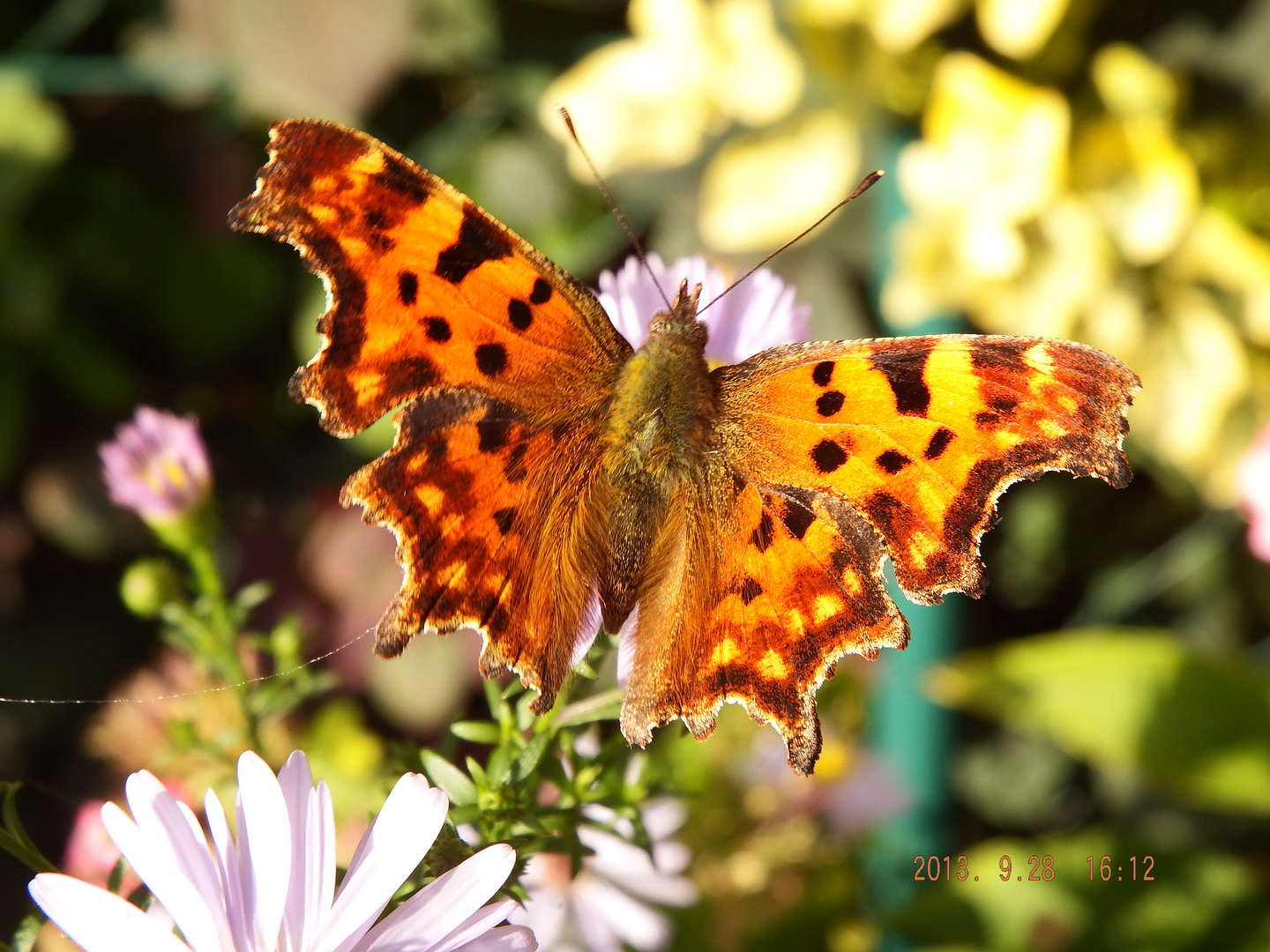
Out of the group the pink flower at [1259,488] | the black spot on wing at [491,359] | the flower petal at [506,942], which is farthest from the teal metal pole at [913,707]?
the flower petal at [506,942]

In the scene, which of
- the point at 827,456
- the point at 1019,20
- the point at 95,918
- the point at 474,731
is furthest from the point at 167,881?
the point at 1019,20

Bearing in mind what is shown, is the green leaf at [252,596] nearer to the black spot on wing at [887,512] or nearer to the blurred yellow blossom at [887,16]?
the black spot on wing at [887,512]

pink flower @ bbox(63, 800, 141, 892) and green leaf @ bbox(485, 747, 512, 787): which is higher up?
green leaf @ bbox(485, 747, 512, 787)

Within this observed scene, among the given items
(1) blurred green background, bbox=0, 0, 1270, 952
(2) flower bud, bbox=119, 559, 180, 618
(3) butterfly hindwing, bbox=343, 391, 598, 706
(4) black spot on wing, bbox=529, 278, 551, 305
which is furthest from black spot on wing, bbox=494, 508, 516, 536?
(1) blurred green background, bbox=0, 0, 1270, 952

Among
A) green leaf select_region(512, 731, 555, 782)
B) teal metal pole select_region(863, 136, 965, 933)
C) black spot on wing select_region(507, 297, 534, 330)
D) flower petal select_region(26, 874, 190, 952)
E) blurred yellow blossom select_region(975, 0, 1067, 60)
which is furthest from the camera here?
teal metal pole select_region(863, 136, 965, 933)

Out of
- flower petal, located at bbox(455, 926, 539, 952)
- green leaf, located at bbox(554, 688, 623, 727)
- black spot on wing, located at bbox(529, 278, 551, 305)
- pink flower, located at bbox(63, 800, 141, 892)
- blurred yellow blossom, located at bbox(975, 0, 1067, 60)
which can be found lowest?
flower petal, located at bbox(455, 926, 539, 952)

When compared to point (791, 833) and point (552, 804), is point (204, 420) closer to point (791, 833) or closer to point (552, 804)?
point (791, 833)

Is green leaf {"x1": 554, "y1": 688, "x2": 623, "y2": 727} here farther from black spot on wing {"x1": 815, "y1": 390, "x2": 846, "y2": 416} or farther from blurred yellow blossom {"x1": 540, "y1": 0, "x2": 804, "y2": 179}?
blurred yellow blossom {"x1": 540, "y1": 0, "x2": 804, "y2": 179}

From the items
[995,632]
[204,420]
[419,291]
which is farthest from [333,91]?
[995,632]
